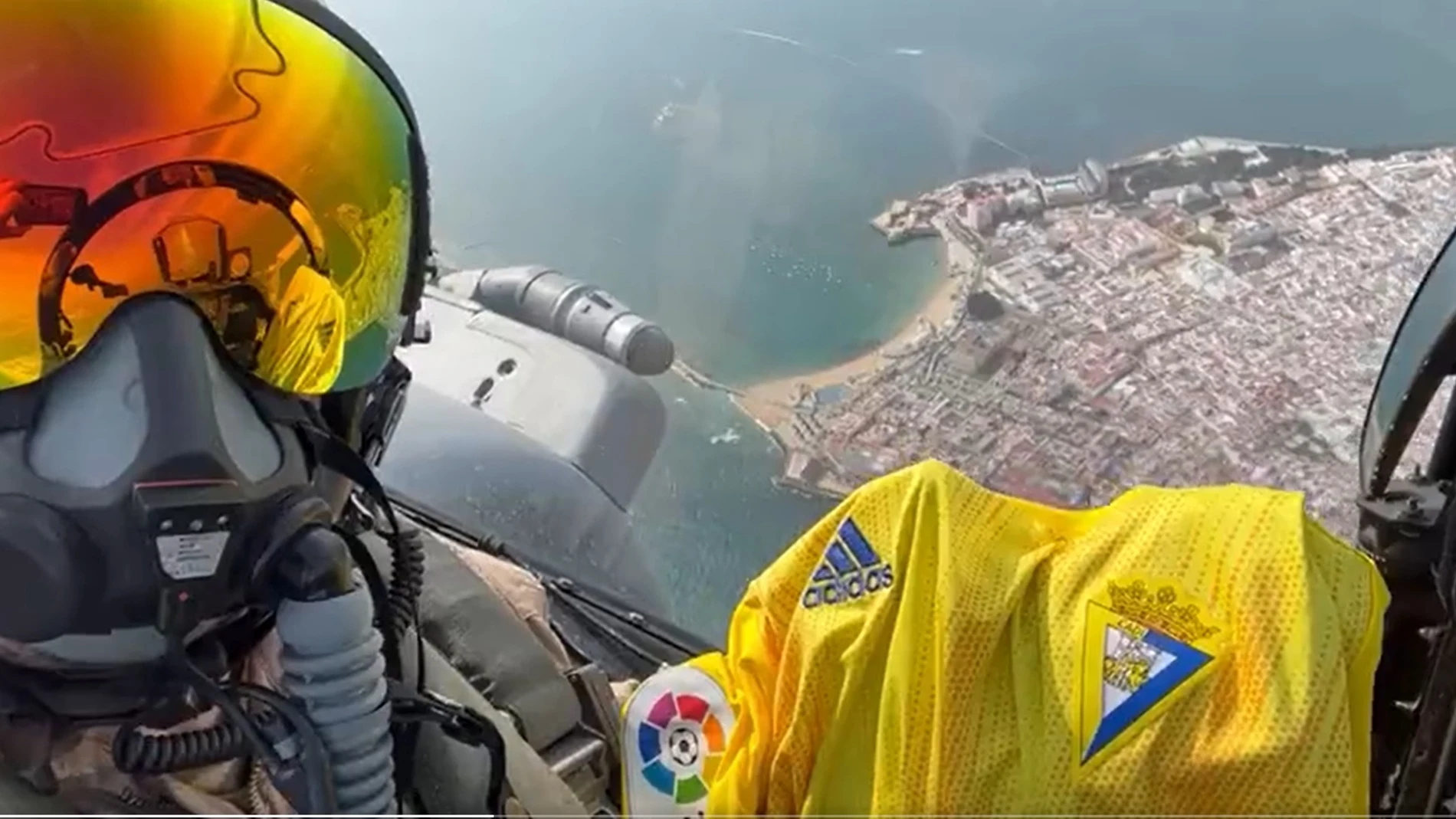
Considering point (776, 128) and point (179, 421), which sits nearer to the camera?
point (179, 421)

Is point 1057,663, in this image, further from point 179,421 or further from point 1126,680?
point 179,421

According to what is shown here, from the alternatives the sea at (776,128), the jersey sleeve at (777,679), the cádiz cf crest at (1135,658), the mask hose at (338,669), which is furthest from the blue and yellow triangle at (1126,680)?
the sea at (776,128)

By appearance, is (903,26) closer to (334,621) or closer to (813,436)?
(813,436)

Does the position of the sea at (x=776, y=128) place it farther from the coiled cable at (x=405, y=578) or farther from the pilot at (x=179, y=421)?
the pilot at (x=179, y=421)

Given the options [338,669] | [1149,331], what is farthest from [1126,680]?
[1149,331]

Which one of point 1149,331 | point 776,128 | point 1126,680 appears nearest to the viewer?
point 1126,680

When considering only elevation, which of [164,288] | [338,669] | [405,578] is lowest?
[405,578]

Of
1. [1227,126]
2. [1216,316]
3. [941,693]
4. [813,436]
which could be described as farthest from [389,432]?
[1227,126]

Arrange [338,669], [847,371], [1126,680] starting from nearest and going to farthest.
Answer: [1126,680] → [338,669] → [847,371]
